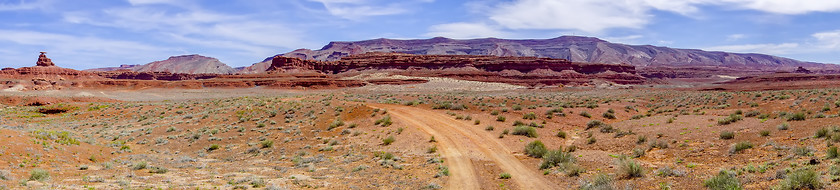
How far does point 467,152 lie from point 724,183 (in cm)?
801

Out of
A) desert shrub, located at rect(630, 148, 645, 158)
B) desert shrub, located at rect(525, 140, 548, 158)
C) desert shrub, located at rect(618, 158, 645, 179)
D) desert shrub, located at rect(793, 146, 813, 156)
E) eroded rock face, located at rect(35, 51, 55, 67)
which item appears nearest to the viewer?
desert shrub, located at rect(793, 146, 813, 156)

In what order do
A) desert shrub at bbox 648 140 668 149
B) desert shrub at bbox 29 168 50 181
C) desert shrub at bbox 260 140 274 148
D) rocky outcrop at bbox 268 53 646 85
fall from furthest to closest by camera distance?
rocky outcrop at bbox 268 53 646 85, desert shrub at bbox 260 140 274 148, desert shrub at bbox 648 140 668 149, desert shrub at bbox 29 168 50 181

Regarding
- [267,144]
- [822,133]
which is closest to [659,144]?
[822,133]

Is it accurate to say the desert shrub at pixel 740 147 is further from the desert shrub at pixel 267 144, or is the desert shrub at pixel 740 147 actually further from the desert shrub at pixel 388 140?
the desert shrub at pixel 267 144

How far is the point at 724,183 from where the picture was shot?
8094 mm

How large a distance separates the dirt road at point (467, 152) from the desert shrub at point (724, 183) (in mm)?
3151

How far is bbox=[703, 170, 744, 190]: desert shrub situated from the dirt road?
3.15 m

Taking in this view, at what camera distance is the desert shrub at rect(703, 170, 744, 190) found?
7830 mm

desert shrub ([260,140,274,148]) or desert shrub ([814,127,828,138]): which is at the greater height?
desert shrub ([814,127,828,138])

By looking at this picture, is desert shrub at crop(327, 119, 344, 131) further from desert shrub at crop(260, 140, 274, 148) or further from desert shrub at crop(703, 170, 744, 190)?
desert shrub at crop(703, 170, 744, 190)

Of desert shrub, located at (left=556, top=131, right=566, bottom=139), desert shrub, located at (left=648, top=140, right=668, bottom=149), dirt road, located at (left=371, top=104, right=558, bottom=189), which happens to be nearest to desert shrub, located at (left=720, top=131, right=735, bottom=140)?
desert shrub, located at (left=648, top=140, right=668, bottom=149)

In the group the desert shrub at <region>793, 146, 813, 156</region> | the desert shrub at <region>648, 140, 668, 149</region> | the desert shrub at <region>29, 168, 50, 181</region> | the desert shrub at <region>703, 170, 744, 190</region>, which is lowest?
the desert shrub at <region>29, 168, 50, 181</region>

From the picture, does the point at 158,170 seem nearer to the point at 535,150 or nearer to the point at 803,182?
the point at 535,150

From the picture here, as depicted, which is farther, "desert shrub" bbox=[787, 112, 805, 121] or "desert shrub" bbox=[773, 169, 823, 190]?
"desert shrub" bbox=[787, 112, 805, 121]
